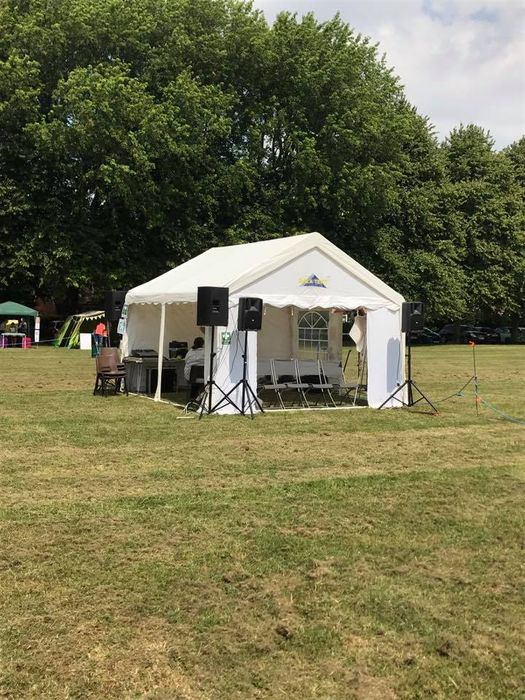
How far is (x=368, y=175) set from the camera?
104 feet

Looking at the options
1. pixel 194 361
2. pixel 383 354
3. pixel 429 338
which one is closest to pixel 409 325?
pixel 383 354

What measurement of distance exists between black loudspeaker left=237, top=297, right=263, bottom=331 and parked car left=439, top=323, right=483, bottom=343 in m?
35.8

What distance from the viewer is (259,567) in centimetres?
439

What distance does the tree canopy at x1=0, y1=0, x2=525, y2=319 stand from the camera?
92.6 feet

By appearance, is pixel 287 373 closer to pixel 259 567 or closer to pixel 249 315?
pixel 249 315

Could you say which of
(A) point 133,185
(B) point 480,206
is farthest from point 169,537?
(B) point 480,206

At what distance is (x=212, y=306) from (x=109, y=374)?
347 cm

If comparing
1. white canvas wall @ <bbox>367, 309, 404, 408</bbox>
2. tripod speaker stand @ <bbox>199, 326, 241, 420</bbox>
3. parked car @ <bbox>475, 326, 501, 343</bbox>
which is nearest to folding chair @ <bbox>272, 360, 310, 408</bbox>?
white canvas wall @ <bbox>367, 309, 404, 408</bbox>

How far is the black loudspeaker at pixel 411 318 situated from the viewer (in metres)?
12.1

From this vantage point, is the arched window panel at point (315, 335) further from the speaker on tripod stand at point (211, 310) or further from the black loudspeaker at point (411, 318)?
the speaker on tripod stand at point (211, 310)

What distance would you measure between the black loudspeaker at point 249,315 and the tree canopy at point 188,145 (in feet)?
61.1

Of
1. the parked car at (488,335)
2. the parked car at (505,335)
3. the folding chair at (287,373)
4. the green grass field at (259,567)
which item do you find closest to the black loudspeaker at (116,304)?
the folding chair at (287,373)

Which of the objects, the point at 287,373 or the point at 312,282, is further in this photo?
the point at 287,373

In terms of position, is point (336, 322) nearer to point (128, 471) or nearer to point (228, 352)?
point (228, 352)
